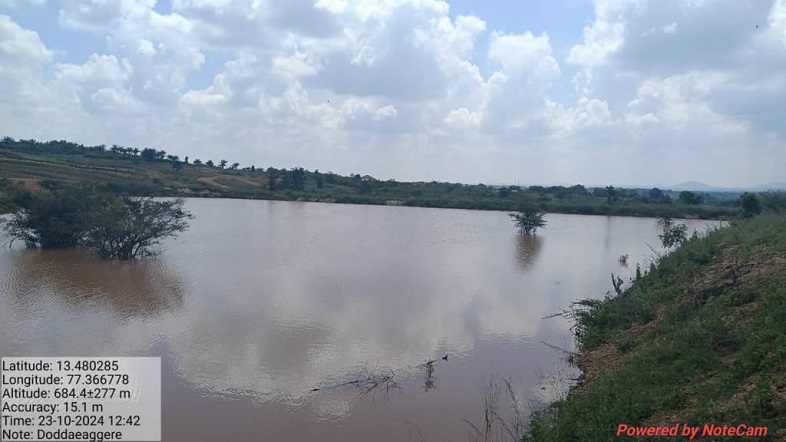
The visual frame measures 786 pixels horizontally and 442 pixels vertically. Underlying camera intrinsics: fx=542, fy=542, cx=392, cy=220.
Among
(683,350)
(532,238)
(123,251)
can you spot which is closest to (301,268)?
(123,251)

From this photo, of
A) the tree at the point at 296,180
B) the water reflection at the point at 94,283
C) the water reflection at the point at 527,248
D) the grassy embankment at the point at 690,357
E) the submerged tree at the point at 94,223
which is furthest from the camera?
the tree at the point at 296,180

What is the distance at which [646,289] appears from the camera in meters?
11.2

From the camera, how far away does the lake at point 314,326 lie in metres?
7.35

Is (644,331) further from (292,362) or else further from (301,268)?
(301,268)

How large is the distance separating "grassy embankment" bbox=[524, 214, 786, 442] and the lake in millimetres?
1056

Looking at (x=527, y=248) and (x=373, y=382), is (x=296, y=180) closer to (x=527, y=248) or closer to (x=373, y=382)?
(x=527, y=248)

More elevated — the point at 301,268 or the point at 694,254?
the point at 694,254

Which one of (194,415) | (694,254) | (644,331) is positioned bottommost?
(194,415)

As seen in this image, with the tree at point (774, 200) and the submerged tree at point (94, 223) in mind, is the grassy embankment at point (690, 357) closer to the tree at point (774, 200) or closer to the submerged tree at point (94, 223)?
the submerged tree at point (94, 223)

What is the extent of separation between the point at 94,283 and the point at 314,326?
7384 mm

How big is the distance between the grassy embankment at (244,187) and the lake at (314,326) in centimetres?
2194

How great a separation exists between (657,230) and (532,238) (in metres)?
12.4

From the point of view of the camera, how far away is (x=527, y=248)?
25438 mm
